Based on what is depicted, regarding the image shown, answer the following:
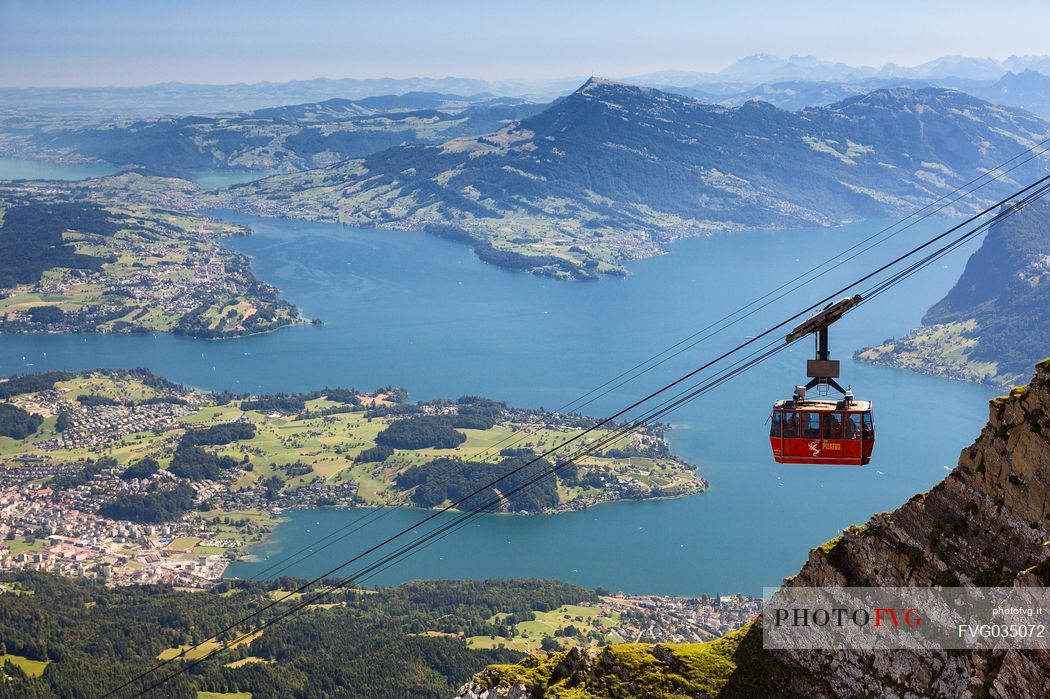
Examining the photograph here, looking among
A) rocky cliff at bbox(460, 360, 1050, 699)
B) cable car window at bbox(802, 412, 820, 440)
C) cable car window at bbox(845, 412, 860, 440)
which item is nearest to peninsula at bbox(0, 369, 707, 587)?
rocky cliff at bbox(460, 360, 1050, 699)

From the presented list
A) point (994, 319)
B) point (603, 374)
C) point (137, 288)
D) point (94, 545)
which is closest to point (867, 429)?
point (94, 545)

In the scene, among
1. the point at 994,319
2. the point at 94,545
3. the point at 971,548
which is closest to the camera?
the point at 971,548

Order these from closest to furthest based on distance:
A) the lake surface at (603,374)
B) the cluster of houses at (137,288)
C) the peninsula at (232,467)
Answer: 1. the lake surface at (603,374)
2. the peninsula at (232,467)
3. the cluster of houses at (137,288)

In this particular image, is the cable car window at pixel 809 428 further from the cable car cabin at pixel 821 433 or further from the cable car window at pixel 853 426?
the cable car window at pixel 853 426

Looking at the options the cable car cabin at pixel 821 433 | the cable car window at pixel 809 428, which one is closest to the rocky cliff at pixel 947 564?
the cable car cabin at pixel 821 433

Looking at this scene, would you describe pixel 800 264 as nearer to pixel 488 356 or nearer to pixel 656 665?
pixel 488 356

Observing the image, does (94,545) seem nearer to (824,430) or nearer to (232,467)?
(232,467)

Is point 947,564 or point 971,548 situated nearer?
point 971,548

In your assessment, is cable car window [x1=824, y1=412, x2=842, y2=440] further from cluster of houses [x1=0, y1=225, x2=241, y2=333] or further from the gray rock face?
cluster of houses [x1=0, y1=225, x2=241, y2=333]
